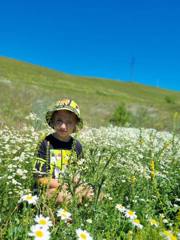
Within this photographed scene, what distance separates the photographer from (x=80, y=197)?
8.57 ft

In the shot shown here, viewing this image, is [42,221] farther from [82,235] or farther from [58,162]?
[58,162]

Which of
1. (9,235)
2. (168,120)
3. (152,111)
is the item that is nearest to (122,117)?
(168,120)

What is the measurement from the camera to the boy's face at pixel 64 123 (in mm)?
3973

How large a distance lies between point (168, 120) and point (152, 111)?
4.28 meters

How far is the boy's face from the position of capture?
3.97 meters

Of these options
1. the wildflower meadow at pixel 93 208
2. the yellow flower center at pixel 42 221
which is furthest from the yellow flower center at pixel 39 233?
the yellow flower center at pixel 42 221

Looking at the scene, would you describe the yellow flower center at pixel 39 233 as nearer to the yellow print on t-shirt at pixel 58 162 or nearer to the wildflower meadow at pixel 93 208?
the wildflower meadow at pixel 93 208

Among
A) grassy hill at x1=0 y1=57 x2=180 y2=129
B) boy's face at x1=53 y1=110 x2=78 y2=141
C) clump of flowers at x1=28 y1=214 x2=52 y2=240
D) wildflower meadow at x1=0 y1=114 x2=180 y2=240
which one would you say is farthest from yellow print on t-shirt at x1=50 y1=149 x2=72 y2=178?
clump of flowers at x1=28 y1=214 x2=52 y2=240

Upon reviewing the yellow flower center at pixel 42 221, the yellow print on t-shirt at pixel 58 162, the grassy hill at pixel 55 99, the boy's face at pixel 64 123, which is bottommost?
the yellow flower center at pixel 42 221

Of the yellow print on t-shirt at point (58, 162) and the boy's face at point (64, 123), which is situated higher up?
the boy's face at point (64, 123)

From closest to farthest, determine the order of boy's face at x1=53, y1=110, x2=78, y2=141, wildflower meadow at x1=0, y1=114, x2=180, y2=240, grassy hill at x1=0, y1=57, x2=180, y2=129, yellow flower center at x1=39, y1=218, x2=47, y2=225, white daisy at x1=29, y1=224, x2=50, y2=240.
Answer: white daisy at x1=29, y1=224, x2=50, y2=240 → yellow flower center at x1=39, y1=218, x2=47, y2=225 → wildflower meadow at x1=0, y1=114, x2=180, y2=240 → boy's face at x1=53, y1=110, x2=78, y2=141 → grassy hill at x1=0, y1=57, x2=180, y2=129

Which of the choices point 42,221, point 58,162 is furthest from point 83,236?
point 58,162

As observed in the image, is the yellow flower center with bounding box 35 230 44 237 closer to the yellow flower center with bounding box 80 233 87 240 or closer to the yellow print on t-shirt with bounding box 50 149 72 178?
the yellow flower center with bounding box 80 233 87 240

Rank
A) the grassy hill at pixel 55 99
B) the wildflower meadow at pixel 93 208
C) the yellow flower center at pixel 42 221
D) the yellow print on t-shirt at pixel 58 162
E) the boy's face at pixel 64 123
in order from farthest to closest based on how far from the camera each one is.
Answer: the grassy hill at pixel 55 99 → the boy's face at pixel 64 123 → the yellow print on t-shirt at pixel 58 162 → the wildflower meadow at pixel 93 208 → the yellow flower center at pixel 42 221
